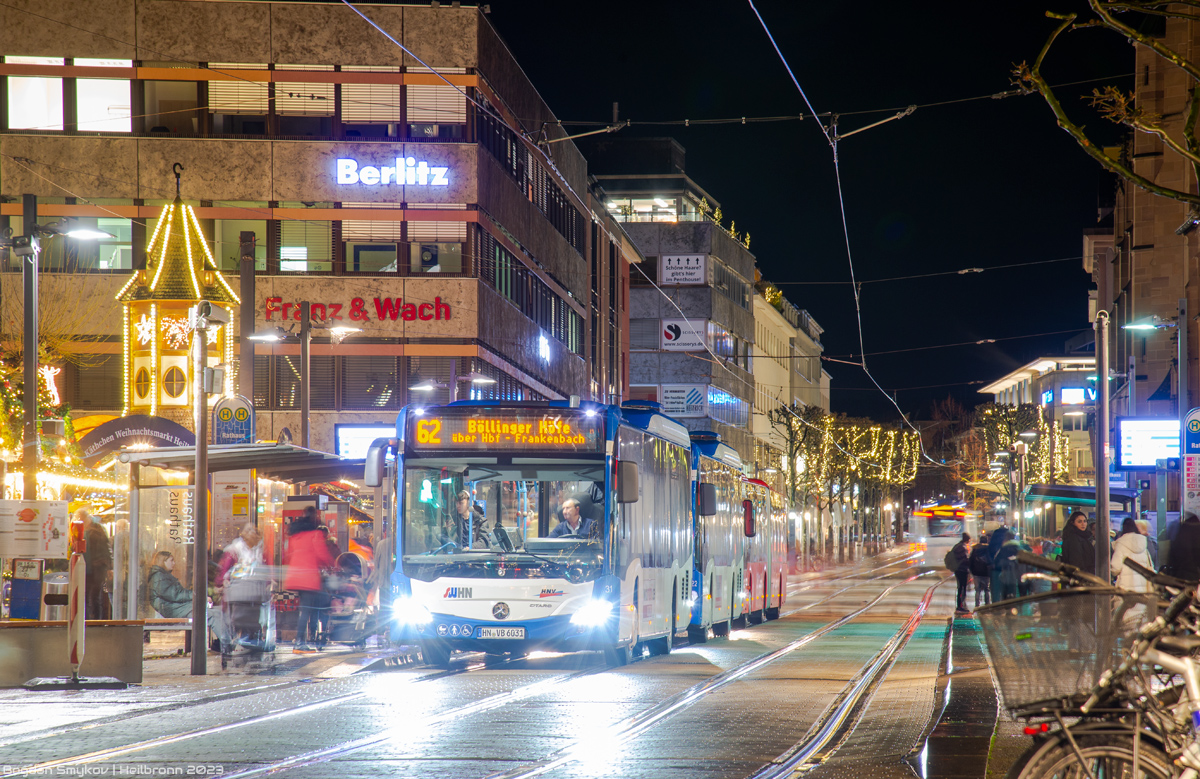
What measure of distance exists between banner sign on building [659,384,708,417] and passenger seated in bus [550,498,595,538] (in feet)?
202

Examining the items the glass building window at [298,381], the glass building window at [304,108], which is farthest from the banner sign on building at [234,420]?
the glass building window at [304,108]

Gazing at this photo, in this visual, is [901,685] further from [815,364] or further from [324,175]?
[815,364]

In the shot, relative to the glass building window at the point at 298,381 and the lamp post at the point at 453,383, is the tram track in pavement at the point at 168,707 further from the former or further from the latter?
the glass building window at the point at 298,381

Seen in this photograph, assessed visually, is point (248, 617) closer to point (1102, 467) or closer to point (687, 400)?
point (1102, 467)

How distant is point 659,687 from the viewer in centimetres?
1527

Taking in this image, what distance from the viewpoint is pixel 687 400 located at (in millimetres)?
79562

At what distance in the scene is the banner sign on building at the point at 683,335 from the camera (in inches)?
2990

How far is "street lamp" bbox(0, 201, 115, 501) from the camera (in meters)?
21.1

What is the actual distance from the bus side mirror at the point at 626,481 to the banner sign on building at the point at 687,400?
204 ft

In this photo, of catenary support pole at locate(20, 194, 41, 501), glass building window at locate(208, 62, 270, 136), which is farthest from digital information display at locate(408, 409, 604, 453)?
glass building window at locate(208, 62, 270, 136)

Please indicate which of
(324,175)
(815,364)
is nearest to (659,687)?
(324,175)

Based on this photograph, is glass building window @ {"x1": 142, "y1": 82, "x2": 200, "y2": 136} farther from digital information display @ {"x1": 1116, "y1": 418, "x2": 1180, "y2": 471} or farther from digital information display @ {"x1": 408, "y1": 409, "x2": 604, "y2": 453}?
digital information display @ {"x1": 408, "y1": 409, "x2": 604, "y2": 453}

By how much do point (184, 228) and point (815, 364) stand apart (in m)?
99.6

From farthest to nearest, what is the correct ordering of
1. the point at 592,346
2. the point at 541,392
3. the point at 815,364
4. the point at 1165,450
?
the point at 815,364 < the point at 592,346 < the point at 541,392 < the point at 1165,450
